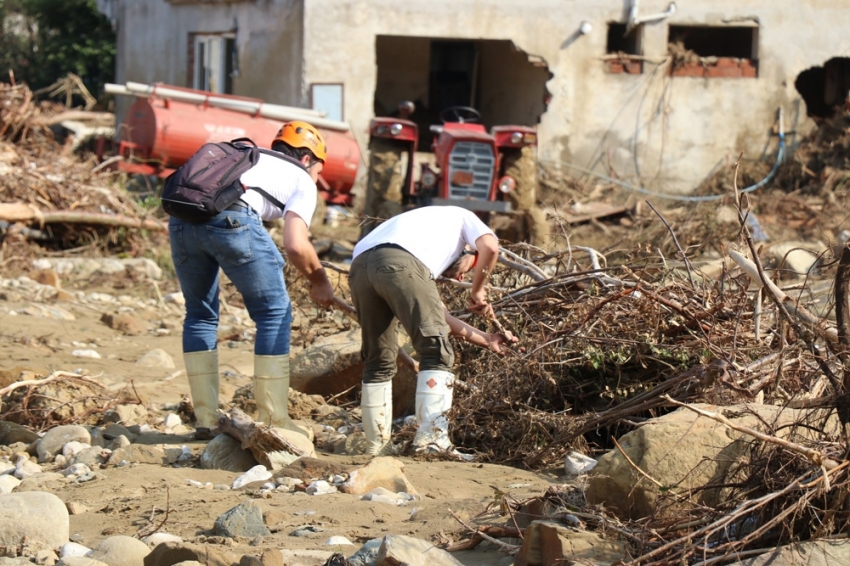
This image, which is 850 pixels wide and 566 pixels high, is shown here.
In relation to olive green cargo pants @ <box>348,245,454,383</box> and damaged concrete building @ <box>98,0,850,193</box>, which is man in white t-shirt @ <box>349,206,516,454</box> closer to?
olive green cargo pants @ <box>348,245,454,383</box>

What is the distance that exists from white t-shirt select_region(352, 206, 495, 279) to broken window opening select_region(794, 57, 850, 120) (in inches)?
463

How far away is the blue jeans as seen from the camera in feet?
15.0

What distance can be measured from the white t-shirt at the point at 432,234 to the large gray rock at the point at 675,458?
52.2 inches

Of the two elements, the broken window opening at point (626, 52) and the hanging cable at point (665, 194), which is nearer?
the hanging cable at point (665, 194)

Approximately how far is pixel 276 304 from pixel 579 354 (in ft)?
4.78

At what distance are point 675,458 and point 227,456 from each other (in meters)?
2.00

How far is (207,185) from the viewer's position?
4488 millimetres

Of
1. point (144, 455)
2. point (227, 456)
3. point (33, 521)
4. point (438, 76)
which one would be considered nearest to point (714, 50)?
point (438, 76)

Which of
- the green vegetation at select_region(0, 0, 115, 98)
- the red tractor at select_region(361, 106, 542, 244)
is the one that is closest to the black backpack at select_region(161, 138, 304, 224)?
the red tractor at select_region(361, 106, 542, 244)

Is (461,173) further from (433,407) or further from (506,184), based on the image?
(433,407)

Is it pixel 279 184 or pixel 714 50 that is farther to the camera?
pixel 714 50

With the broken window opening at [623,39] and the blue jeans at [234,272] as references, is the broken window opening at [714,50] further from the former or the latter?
the blue jeans at [234,272]

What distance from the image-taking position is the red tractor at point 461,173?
10.6m

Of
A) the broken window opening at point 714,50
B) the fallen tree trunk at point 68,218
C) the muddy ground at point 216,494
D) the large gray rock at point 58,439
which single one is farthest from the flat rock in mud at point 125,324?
the broken window opening at point 714,50
